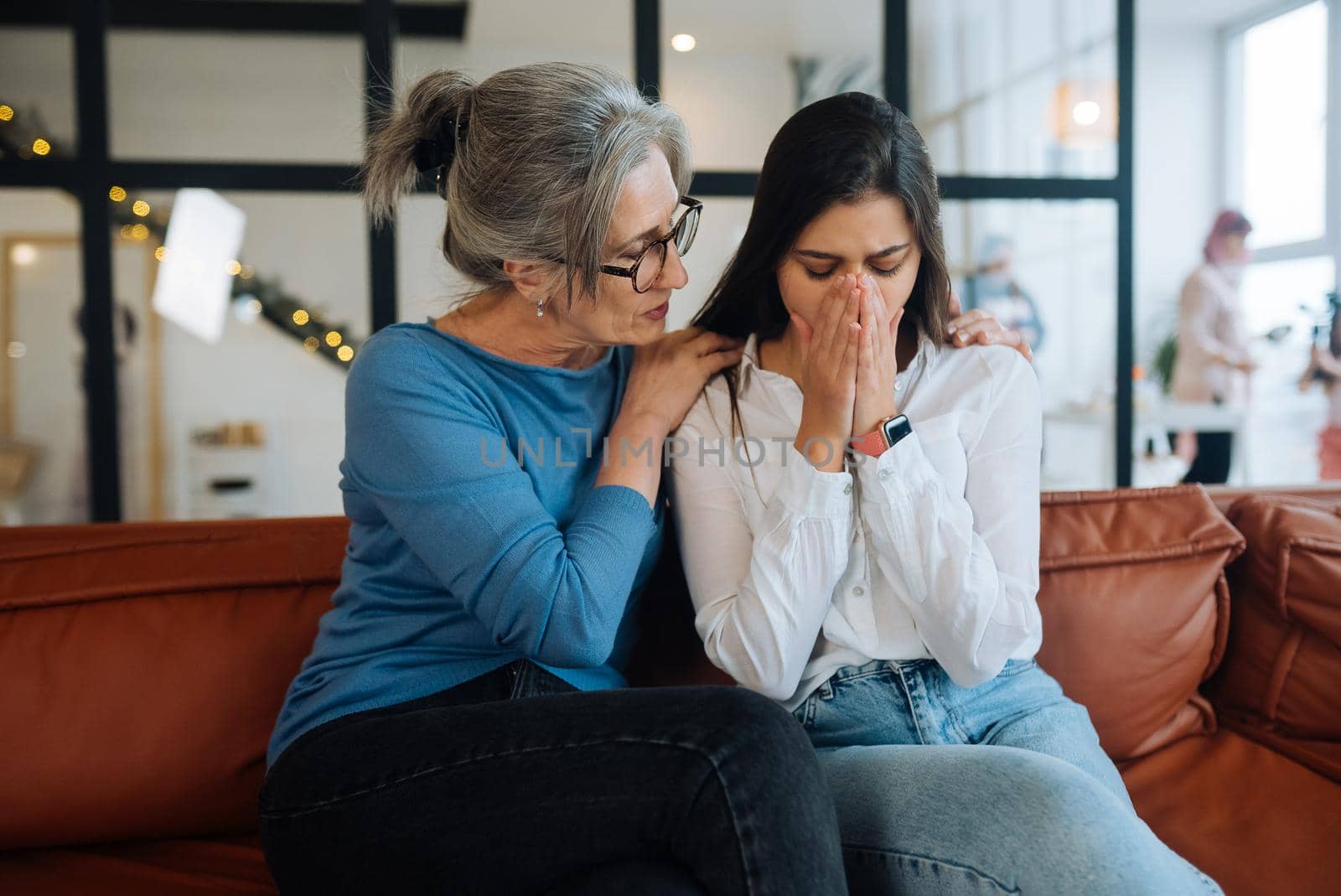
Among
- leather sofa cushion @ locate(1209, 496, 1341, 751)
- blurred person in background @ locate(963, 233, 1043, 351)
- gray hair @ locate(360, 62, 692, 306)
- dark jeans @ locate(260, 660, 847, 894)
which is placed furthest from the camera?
blurred person in background @ locate(963, 233, 1043, 351)

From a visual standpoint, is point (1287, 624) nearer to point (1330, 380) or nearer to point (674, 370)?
point (674, 370)

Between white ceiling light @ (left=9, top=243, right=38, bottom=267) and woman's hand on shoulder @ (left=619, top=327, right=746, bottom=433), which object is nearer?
woman's hand on shoulder @ (left=619, top=327, right=746, bottom=433)

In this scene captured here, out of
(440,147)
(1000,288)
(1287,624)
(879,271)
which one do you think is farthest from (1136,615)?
(1000,288)

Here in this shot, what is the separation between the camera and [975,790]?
1004 mm

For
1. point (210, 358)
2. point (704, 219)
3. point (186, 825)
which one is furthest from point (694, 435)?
point (210, 358)

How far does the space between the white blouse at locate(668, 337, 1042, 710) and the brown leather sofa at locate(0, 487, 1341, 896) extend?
0.22m

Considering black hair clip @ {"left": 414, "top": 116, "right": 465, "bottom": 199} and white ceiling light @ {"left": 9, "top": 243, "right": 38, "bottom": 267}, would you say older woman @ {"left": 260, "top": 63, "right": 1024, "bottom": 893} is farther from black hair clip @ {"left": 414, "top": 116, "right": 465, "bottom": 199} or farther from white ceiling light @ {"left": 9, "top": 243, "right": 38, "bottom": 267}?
white ceiling light @ {"left": 9, "top": 243, "right": 38, "bottom": 267}

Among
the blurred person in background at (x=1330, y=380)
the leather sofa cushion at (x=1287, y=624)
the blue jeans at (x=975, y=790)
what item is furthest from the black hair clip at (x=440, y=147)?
the blurred person in background at (x=1330, y=380)

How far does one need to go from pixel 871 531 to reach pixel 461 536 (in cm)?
48

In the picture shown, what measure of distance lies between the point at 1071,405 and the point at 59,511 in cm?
365

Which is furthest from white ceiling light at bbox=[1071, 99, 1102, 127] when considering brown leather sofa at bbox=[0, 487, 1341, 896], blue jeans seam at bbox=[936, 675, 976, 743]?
blue jeans seam at bbox=[936, 675, 976, 743]

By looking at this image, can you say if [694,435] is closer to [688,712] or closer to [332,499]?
[688,712]

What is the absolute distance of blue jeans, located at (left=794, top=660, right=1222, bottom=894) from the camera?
0.92 metres

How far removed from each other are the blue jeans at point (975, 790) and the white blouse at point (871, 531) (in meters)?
0.05
